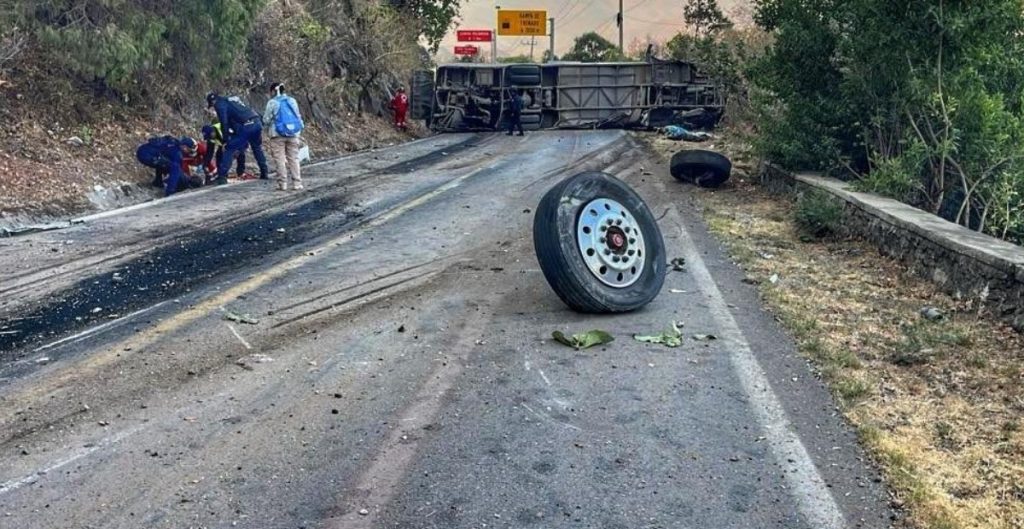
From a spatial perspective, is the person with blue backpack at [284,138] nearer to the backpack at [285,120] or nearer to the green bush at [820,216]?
the backpack at [285,120]

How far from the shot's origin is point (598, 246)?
6.64 meters

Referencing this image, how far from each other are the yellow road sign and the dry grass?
60.4 meters

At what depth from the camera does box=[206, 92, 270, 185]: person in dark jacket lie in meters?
14.1

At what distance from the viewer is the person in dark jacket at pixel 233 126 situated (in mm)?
14070

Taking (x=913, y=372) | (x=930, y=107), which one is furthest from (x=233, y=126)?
(x=913, y=372)

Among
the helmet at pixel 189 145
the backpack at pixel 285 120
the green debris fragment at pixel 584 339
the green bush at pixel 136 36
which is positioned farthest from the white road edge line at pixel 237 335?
the green bush at pixel 136 36

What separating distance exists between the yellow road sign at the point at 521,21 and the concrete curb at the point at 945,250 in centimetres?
5927

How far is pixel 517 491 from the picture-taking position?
3.81 meters

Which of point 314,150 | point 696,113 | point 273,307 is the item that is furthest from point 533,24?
point 273,307

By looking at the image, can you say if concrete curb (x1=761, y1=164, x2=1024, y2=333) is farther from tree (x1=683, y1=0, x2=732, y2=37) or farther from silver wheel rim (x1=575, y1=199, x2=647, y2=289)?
tree (x1=683, y1=0, x2=732, y2=37)

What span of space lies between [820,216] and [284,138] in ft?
24.8

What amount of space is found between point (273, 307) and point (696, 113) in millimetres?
25640

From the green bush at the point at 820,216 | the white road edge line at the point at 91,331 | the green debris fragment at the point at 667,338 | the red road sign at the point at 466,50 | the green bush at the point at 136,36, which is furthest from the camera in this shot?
the red road sign at the point at 466,50

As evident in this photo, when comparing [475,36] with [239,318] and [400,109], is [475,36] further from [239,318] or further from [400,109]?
[239,318]
